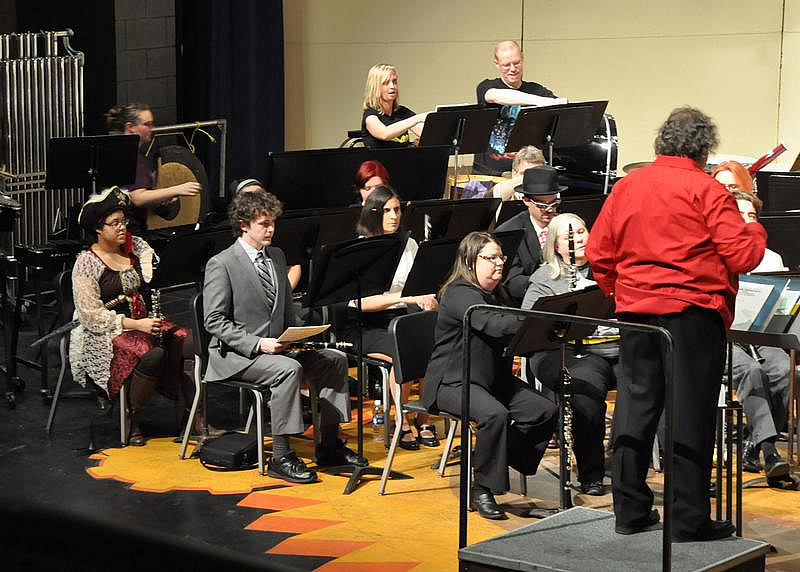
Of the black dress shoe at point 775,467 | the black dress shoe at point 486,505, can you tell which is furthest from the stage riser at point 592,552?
the black dress shoe at point 775,467

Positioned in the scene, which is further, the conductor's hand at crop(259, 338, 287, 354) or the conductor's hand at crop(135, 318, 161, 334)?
the conductor's hand at crop(135, 318, 161, 334)

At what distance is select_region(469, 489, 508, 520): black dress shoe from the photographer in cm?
443

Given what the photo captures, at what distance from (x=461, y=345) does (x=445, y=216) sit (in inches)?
45.8

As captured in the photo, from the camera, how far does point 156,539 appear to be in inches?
24.5

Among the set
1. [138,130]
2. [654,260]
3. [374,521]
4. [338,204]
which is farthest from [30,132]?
[654,260]

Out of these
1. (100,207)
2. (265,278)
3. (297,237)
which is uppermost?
(100,207)

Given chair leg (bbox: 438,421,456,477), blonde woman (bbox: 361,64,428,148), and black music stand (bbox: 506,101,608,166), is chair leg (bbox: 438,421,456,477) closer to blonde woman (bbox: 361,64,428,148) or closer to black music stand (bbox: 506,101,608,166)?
black music stand (bbox: 506,101,608,166)

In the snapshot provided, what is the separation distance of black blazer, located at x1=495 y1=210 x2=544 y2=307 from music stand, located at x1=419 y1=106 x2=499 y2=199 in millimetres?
897

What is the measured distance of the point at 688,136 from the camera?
330 cm

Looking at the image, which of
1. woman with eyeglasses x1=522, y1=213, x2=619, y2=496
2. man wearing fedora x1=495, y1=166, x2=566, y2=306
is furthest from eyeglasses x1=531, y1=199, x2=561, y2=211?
woman with eyeglasses x1=522, y1=213, x2=619, y2=496

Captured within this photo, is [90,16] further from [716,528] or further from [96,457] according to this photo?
[716,528]

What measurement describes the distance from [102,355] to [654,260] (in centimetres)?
285

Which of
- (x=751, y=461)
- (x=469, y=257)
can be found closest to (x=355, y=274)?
(x=469, y=257)

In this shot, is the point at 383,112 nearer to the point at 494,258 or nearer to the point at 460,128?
the point at 460,128
